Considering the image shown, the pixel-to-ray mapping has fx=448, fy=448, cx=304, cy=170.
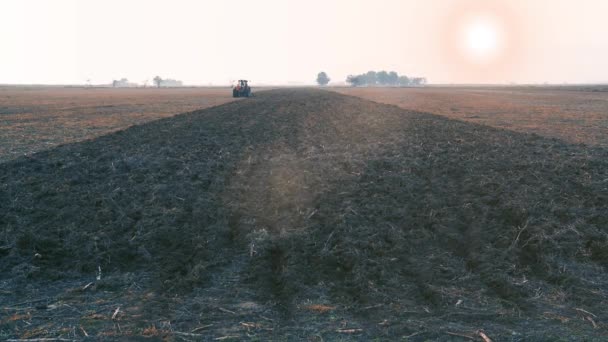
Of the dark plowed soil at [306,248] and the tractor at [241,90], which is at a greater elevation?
the tractor at [241,90]

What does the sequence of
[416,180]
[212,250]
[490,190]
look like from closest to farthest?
[212,250], [490,190], [416,180]

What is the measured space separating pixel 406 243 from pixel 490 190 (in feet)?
11.3

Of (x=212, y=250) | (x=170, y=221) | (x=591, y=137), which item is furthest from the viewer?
(x=591, y=137)

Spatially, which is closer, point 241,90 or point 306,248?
point 306,248

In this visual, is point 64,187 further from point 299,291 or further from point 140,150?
point 299,291

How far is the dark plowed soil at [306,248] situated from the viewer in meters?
5.06

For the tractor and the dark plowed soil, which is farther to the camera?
the tractor

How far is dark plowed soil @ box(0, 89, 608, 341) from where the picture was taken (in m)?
5.06

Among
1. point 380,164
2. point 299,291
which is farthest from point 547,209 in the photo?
point 299,291

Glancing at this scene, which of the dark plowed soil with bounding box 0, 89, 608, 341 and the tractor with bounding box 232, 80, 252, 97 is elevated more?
the tractor with bounding box 232, 80, 252, 97

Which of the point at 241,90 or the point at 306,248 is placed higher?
the point at 241,90

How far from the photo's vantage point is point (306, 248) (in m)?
6.95

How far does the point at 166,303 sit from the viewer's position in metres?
5.43

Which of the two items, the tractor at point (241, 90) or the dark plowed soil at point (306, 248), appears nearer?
the dark plowed soil at point (306, 248)
